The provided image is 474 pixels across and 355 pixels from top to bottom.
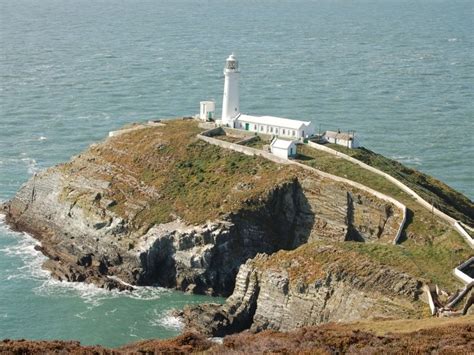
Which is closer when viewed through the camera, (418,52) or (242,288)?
(242,288)

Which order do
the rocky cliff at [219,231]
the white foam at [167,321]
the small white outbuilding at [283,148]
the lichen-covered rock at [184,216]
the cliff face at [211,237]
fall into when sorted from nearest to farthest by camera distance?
the rocky cliff at [219,231], the white foam at [167,321], the cliff face at [211,237], the lichen-covered rock at [184,216], the small white outbuilding at [283,148]

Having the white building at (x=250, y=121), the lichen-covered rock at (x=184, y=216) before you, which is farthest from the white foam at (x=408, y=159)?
the lichen-covered rock at (x=184, y=216)

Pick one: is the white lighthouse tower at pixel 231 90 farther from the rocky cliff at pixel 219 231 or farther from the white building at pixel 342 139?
the white building at pixel 342 139

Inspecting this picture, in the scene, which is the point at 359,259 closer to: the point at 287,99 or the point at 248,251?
the point at 248,251

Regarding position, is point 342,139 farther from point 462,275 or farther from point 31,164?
point 31,164

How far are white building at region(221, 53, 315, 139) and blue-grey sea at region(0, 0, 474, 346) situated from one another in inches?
834

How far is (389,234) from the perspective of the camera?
2501 inches

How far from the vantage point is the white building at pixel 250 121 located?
80000mm

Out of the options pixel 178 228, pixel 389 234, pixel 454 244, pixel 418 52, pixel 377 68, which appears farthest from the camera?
pixel 418 52

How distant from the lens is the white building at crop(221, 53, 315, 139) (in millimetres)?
80000

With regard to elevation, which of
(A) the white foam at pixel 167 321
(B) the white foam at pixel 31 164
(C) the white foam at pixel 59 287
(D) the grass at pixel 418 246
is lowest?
→ (A) the white foam at pixel 167 321

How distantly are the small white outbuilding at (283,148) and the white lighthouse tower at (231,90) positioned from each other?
1011 centimetres

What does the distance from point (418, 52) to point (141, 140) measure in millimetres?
110822

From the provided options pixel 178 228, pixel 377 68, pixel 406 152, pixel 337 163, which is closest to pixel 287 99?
pixel 406 152
